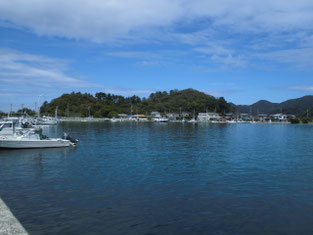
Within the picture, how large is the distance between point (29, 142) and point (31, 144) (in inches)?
13.4

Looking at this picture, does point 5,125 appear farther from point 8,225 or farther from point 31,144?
point 8,225

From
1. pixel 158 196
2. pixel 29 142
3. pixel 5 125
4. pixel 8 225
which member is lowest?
pixel 158 196

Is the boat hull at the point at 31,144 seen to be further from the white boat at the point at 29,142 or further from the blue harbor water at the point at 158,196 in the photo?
the blue harbor water at the point at 158,196

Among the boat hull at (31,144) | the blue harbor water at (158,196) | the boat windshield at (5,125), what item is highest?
the boat windshield at (5,125)

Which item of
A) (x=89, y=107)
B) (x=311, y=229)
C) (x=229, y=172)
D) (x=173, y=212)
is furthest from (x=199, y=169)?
(x=89, y=107)

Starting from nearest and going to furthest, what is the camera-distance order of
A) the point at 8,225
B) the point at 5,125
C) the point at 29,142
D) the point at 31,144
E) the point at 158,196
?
the point at 8,225 → the point at 158,196 → the point at 29,142 → the point at 31,144 → the point at 5,125

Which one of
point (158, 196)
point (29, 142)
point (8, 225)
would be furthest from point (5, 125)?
point (8, 225)

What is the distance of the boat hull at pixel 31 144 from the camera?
3111 cm

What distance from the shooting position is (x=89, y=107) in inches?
7579

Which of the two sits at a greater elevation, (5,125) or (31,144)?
(5,125)

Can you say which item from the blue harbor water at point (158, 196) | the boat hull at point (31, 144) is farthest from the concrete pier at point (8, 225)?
the boat hull at point (31, 144)

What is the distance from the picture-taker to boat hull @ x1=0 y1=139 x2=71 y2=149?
3111cm

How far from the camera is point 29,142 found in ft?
105

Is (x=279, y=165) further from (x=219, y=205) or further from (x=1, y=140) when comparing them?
(x=1, y=140)
